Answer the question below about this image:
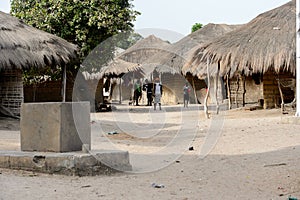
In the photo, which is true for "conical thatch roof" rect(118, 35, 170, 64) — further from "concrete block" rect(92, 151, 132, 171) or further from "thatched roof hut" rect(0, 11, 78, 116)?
"concrete block" rect(92, 151, 132, 171)

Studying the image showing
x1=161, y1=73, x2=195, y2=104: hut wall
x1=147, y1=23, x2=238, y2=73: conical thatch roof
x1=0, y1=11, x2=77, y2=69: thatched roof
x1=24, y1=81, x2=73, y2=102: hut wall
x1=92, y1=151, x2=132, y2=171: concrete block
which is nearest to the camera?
x1=92, y1=151, x2=132, y2=171: concrete block

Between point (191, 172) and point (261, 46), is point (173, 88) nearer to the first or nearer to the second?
point (261, 46)

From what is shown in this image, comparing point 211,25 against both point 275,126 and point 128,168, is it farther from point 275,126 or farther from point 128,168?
point 128,168

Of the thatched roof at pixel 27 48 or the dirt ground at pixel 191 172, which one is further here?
the thatched roof at pixel 27 48

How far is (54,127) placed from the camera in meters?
6.27

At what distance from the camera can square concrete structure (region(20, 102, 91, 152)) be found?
6.23 meters

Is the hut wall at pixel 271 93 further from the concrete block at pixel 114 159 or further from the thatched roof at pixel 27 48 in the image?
the concrete block at pixel 114 159

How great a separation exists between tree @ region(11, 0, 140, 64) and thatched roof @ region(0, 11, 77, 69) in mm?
3470

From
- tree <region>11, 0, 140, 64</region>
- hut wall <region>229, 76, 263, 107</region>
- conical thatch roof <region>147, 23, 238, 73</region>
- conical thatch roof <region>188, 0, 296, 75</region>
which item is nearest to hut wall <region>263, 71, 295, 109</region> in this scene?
hut wall <region>229, 76, 263, 107</region>

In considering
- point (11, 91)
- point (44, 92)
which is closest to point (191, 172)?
point (11, 91)

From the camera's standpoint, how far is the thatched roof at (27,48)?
12.1 metres

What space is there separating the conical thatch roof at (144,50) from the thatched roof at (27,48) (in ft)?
64.3

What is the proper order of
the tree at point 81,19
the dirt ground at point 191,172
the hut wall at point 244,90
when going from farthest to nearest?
1. the hut wall at point 244,90
2. the tree at point 81,19
3. the dirt ground at point 191,172

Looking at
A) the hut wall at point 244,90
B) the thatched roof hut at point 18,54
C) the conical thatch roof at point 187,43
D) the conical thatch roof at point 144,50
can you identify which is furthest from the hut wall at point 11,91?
the conical thatch roof at point 144,50
